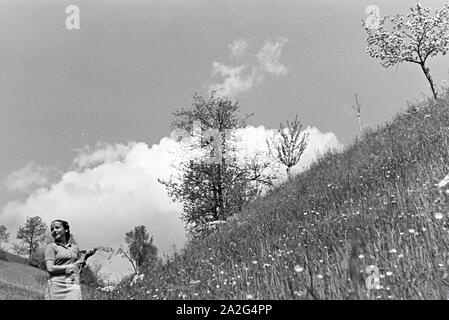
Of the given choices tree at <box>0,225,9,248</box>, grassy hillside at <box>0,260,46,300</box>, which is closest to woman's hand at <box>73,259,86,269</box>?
grassy hillside at <box>0,260,46,300</box>

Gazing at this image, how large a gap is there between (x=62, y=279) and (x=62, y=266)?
161 mm

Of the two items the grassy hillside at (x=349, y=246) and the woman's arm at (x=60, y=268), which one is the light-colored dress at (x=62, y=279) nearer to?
A: the woman's arm at (x=60, y=268)

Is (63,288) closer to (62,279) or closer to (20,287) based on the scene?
(62,279)

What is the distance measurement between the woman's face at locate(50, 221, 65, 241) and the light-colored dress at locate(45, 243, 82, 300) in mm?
83

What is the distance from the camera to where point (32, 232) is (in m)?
71.9

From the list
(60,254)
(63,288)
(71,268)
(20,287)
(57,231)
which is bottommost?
(63,288)

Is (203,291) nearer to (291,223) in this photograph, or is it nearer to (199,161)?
(291,223)

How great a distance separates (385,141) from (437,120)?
1448 mm

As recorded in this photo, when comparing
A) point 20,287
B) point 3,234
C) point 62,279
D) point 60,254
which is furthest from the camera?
point 3,234

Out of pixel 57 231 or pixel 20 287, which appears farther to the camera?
pixel 20 287

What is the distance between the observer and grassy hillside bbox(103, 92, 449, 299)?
11.1ft

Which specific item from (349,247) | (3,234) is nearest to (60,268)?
(349,247)

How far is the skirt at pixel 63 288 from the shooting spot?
14.2ft

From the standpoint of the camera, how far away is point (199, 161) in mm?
22453
